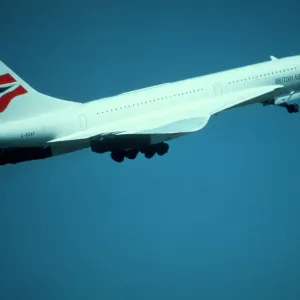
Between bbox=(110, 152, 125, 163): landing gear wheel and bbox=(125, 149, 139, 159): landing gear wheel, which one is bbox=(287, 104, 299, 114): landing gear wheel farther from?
bbox=(110, 152, 125, 163): landing gear wheel

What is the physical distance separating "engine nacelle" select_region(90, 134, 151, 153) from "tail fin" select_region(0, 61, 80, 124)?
6.09ft

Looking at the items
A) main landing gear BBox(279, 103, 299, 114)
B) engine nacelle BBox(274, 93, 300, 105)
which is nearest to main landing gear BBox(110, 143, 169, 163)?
engine nacelle BBox(274, 93, 300, 105)

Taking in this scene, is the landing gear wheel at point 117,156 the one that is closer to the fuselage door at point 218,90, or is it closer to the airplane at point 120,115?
the airplane at point 120,115

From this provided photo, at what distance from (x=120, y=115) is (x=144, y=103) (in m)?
1.07

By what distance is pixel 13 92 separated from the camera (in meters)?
23.3

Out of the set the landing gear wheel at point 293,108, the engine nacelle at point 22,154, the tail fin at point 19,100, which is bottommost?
the engine nacelle at point 22,154

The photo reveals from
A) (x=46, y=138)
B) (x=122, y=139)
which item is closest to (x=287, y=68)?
(x=122, y=139)

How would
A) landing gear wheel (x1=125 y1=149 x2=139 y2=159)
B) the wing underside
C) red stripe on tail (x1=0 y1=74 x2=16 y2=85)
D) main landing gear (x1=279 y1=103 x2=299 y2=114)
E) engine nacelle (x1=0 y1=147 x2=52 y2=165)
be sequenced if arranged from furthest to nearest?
main landing gear (x1=279 y1=103 x2=299 y2=114) → landing gear wheel (x1=125 y1=149 x2=139 y2=159) → the wing underside → engine nacelle (x1=0 y1=147 x2=52 y2=165) → red stripe on tail (x1=0 y1=74 x2=16 y2=85)

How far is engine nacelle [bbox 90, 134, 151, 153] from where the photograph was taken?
23562 mm

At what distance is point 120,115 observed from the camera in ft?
81.2

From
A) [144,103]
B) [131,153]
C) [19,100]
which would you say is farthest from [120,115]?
[19,100]

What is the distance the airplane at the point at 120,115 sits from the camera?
2316cm

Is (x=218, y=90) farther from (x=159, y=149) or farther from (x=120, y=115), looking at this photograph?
(x=120, y=115)

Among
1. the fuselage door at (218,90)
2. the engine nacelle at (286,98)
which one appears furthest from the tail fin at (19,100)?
the engine nacelle at (286,98)
